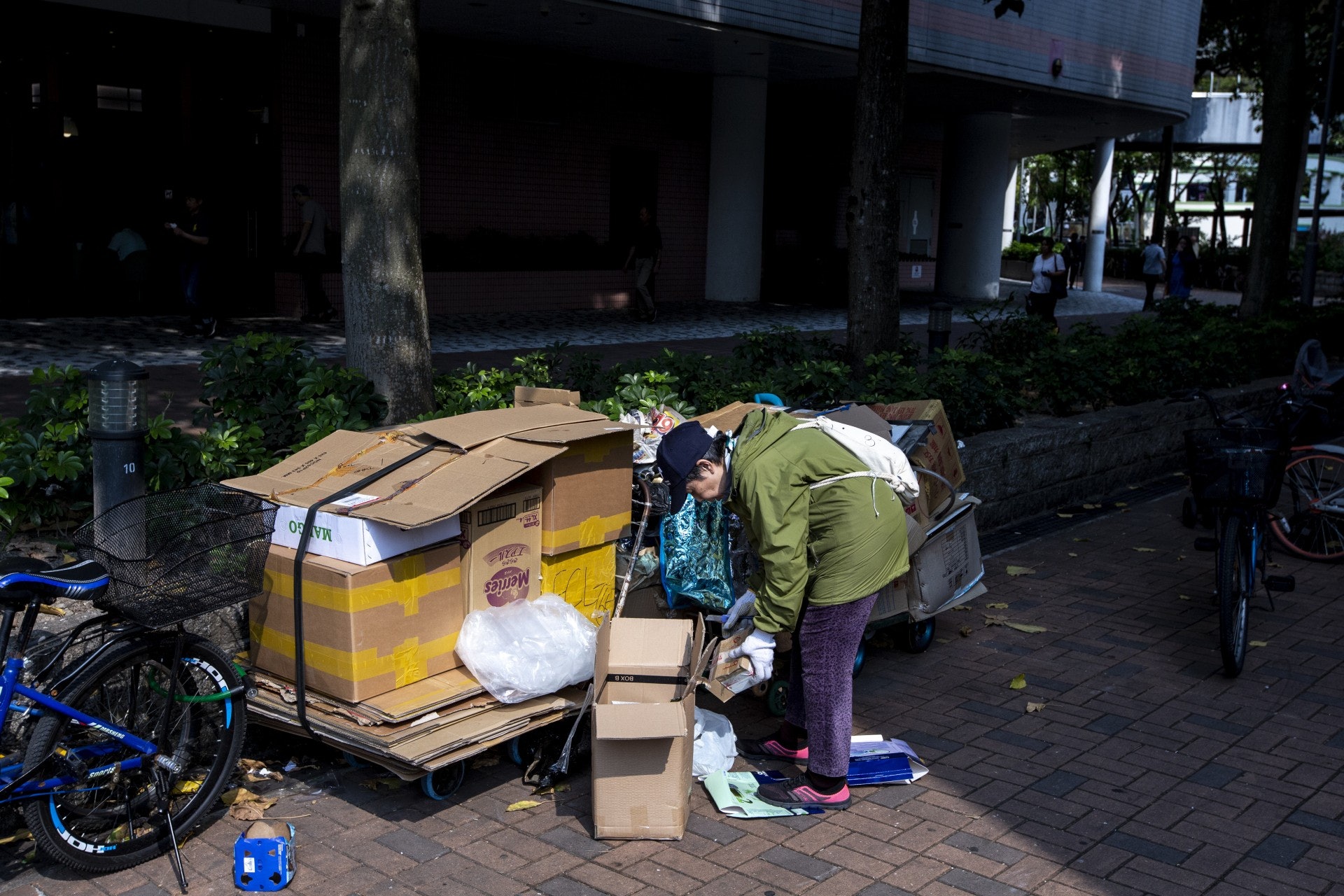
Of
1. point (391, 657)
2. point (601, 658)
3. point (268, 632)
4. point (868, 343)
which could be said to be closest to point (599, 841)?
point (601, 658)

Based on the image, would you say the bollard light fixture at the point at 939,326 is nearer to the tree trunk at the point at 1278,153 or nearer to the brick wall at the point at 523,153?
the tree trunk at the point at 1278,153

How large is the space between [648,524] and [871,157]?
174 inches

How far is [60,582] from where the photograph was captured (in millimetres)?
3660

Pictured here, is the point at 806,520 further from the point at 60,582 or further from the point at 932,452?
the point at 60,582

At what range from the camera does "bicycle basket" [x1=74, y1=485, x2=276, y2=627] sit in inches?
150

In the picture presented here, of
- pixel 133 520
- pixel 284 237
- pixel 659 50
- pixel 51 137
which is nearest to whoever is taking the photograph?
pixel 133 520

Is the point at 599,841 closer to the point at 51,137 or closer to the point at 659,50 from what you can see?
the point at 51,137

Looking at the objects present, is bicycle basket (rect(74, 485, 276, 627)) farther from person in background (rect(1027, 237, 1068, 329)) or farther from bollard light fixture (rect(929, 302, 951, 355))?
person in background (rect(1027, 237, 1068, 329))

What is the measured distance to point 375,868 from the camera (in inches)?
157

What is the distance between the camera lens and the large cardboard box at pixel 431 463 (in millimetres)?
4266

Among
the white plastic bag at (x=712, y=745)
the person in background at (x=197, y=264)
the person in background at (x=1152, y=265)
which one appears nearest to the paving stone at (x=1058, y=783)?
the white plastic bag at (x=712, y=745)

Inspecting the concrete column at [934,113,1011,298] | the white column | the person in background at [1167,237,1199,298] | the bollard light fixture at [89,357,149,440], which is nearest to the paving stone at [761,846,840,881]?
the bollard light fixture at [89,357,149,440]

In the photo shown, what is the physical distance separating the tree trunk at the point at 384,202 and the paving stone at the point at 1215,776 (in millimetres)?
3955

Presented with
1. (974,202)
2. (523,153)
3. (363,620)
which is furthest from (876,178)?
(974,202)
